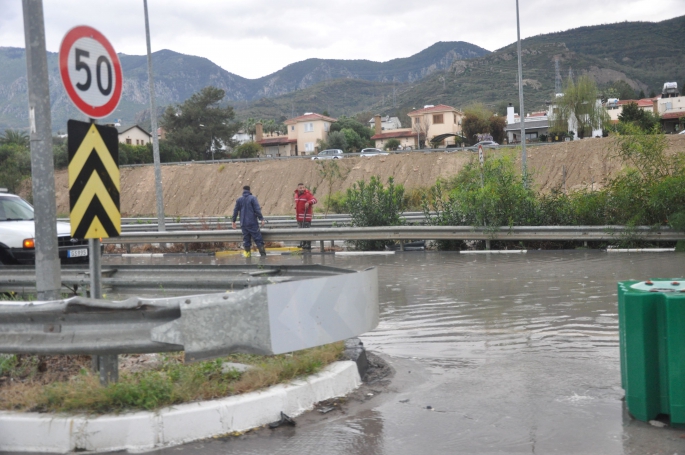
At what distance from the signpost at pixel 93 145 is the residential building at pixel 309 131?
93.5m

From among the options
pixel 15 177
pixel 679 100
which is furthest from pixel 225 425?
pixel 679 100

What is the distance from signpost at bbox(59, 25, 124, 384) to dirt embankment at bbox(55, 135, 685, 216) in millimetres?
48150

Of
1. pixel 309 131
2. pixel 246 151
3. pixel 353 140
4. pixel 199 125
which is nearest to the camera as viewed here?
pixel 246 151

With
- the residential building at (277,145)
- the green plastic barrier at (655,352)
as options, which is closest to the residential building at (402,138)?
the residential building at (277,145)

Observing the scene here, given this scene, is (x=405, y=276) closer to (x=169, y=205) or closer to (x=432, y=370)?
(x=432, y=370)

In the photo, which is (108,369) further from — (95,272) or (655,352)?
(655,352)

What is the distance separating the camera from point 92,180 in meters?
5.61

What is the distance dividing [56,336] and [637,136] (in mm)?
16476

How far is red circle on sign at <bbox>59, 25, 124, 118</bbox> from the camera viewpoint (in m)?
5.27

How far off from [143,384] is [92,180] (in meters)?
1.67

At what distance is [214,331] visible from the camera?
199 inches

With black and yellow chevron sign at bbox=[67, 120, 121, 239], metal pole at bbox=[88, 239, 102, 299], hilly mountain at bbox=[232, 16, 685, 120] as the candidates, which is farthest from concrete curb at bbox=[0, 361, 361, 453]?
hilly mountain at bbox=[232, 16, 685, 120]

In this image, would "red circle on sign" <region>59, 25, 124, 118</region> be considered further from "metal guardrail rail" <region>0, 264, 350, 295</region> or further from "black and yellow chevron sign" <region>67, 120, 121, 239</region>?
"metal guardrail rail" <region>0, 264, 350, 295</region>

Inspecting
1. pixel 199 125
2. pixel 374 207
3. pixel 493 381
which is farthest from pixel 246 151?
pixel 493 381
